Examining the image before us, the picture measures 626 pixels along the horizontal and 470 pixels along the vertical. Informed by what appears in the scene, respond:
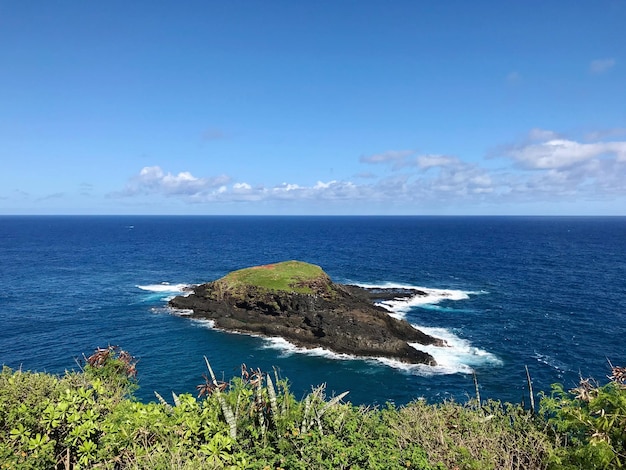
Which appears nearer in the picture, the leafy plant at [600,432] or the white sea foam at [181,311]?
the leafy plant at [600,432]

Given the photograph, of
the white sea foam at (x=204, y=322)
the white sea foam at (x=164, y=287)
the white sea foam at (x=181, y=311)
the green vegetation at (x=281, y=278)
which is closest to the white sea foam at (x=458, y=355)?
the green vegetation at (x=281, y=278)

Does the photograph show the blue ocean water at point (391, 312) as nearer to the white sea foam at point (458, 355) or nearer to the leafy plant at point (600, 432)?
the white sea foam at point (458, 355)

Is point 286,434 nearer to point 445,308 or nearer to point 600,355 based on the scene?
point 600,355

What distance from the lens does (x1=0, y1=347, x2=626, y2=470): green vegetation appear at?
11156 millimetres

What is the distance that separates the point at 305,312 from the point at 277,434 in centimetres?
4573

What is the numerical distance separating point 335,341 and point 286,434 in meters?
38.7

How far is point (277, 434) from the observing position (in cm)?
1360

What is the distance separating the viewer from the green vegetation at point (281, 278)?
64.6 m

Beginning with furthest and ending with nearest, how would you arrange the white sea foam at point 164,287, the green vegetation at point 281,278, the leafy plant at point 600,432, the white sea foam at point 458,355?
the white sea foam at point 164,287 < the green vegetation at point 281,278 < the white sea foam at point 458,355 < the leafy plant at point 600,432

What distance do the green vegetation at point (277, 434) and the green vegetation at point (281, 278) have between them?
156 ft

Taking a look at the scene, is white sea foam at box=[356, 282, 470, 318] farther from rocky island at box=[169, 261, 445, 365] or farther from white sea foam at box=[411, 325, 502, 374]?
white sea foam at box=[411, 325, 502, 374]

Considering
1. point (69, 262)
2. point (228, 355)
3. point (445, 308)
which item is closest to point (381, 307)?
point (445, 308)

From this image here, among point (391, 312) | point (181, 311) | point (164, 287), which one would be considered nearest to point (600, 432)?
point (391, 312)

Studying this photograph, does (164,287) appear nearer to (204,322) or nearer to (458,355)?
(204,322)
